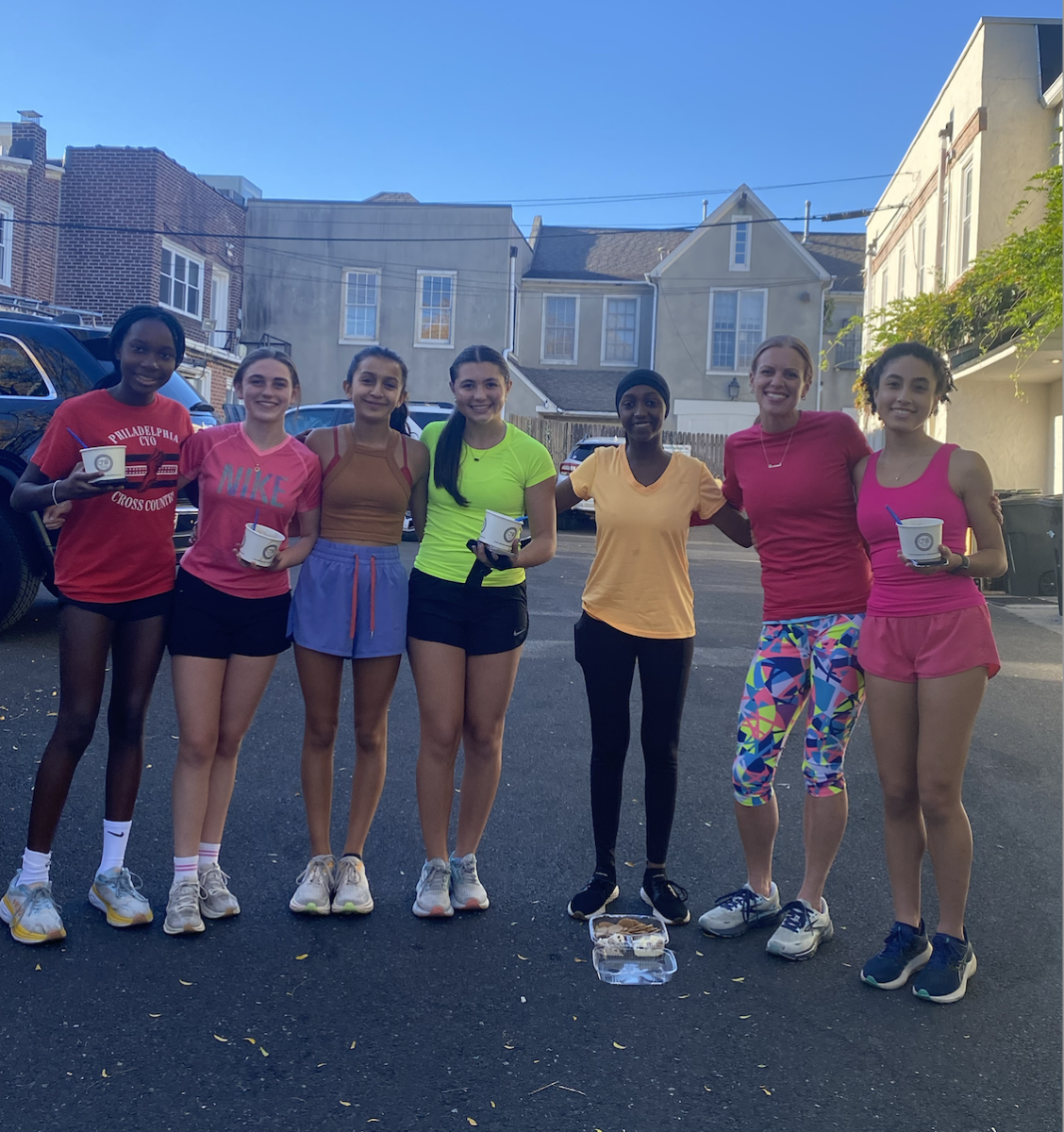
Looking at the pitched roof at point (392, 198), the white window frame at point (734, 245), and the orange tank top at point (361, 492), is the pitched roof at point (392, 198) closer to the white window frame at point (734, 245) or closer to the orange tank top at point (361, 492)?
the white window frame at point (734, 245)

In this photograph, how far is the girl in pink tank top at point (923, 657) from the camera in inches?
135

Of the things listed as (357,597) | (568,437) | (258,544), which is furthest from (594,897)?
(568,437)

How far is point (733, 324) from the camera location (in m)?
31.8

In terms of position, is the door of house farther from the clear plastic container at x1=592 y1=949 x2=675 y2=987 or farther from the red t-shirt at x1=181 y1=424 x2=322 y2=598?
the clear plastic container at x1=592 y1=949 x2=675 y2=987

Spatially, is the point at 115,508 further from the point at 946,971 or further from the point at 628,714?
the point at 946,971

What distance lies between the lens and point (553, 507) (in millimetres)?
4121

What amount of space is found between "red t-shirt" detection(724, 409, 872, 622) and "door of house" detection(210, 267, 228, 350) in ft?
86.3

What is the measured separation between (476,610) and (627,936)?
1.27 m

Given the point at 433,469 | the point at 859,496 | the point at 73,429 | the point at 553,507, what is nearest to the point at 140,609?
the point at 73,429

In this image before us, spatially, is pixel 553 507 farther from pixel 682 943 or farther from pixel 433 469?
pixel 682 943

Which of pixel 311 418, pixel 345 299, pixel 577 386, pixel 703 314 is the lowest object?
pixel 311 418

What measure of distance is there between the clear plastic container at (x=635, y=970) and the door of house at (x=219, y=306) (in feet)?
87.6

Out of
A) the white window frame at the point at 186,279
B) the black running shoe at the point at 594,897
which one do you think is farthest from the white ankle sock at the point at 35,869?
the white window frame at the point at 186,279

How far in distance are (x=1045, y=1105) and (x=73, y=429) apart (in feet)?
11.7
